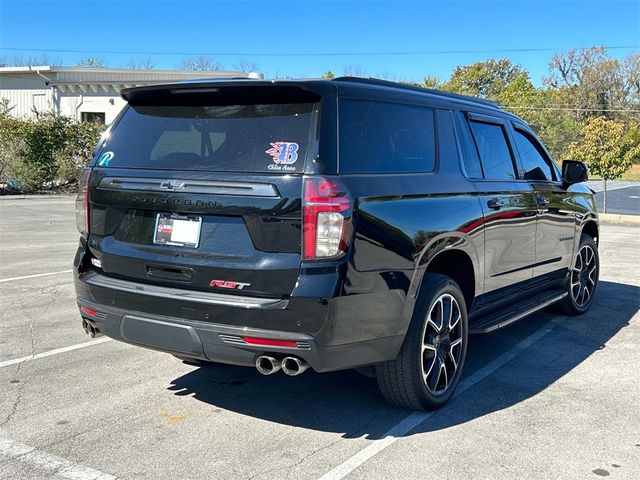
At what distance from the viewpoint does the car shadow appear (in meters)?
3.88

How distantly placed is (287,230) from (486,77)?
70.1 m

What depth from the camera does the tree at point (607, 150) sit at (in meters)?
19.2

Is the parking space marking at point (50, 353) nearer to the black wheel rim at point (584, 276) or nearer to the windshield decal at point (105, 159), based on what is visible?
the windshield decal at point (105, 159)

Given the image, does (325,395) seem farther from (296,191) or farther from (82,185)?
(82,185)

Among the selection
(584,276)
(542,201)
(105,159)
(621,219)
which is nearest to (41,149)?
(621,219)

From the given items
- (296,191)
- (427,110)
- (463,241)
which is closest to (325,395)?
(463,241)

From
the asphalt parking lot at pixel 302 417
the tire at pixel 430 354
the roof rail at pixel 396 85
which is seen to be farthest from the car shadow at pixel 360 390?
the roof rail at pixel 396 85

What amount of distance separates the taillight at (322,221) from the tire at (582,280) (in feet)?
12.9

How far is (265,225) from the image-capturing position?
3.21 m

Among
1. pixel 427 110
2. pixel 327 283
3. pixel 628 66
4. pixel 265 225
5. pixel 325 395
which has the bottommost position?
pixel 325 395

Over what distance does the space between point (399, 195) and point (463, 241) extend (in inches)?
31.5

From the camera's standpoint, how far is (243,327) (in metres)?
3.21

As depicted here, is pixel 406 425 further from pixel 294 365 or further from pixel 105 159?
pixel 105 159

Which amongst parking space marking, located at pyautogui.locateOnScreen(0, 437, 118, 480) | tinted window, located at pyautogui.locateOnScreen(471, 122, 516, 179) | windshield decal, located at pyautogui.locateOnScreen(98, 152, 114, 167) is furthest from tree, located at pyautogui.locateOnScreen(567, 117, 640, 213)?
parking space marking, located at pyautogui.locateOnScreen(0, 437, 118, 480)
